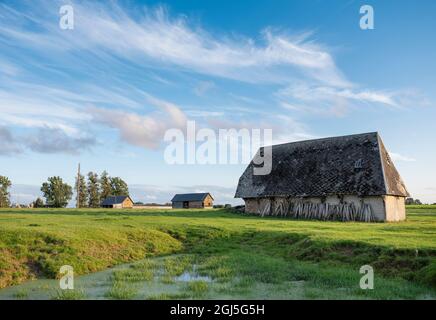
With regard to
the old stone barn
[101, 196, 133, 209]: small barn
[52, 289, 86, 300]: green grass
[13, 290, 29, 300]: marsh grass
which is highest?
the old stone barn

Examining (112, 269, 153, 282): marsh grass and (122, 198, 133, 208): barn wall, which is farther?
(122, 198, 133, 208): barn wall

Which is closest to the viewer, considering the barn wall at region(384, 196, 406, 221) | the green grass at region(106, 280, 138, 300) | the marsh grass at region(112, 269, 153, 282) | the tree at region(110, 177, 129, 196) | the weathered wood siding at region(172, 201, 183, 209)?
the green grass at region(106, 280, 138, 300)

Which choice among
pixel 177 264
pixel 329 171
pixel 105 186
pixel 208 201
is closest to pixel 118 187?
pixel 105 186

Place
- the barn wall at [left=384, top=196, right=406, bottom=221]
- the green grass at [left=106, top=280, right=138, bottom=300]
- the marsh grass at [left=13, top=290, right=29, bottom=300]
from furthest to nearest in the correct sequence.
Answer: the barn wall at [left=384, top=196, right=406, bottom=221] → the marsh grass at [left=13, top=290, right=29, bottom=300] → the green grass at [left=106, top=280, right=138, bottom=300]

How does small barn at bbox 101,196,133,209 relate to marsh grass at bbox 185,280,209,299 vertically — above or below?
above

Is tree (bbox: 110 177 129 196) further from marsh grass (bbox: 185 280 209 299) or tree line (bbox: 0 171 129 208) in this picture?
marsh grass (bbox: 185 280 209 299)

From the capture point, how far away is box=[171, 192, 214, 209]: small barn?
283 ft

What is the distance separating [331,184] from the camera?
37438 mm

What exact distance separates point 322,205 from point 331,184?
2.13 meters

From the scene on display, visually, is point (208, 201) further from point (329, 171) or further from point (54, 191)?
point (329, 171)

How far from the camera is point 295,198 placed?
130ft


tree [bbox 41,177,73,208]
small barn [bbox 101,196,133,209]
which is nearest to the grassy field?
small barn [bbox 101,196,133,209]
